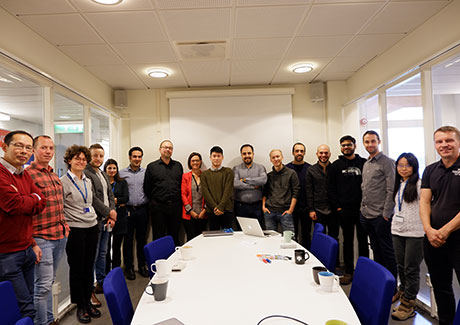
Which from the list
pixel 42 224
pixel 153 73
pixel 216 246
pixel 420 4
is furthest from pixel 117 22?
pixel 420 4

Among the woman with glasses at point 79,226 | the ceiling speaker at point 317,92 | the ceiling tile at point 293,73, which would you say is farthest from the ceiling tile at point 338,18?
the woman with glasses at point 79,226

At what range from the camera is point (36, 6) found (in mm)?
2434

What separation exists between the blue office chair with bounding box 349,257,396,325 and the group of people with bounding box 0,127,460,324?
942mm

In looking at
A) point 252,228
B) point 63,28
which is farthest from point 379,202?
point 63,28

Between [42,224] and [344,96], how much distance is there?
185 inches

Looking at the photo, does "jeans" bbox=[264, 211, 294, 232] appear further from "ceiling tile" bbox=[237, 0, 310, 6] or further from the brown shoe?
"ceiling tile" bbox=[237, 0, 310, 6]

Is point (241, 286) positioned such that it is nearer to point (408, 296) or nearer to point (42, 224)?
point (42, 224)

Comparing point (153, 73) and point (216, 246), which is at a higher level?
point (153, 73)

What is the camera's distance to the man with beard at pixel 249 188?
4148 mm

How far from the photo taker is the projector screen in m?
4.90

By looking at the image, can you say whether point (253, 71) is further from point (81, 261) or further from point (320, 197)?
point (81, 261)

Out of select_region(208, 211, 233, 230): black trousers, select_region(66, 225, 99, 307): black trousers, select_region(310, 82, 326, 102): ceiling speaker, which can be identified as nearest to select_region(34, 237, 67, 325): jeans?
select_region(66, 225, 99, 307): black trousers

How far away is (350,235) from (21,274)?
3.63m

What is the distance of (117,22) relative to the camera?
275cm
